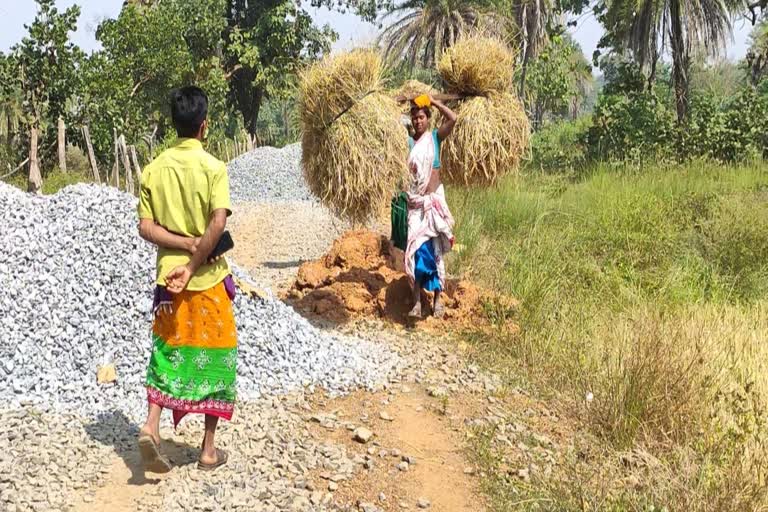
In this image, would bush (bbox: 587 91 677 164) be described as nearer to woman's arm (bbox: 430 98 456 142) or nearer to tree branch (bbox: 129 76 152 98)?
woman's arm (bbox: 430 98 456 142)

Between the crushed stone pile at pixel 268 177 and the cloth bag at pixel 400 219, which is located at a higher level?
the crushed stone pile at pixel 268 177

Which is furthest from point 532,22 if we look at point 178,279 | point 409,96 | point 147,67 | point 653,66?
point 178,279

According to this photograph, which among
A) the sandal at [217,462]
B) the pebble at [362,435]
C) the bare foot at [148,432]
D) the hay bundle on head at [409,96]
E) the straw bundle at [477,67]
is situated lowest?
the pebble at [362,435]

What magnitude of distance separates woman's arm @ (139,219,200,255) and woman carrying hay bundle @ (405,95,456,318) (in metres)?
2.27

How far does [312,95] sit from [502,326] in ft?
6.64

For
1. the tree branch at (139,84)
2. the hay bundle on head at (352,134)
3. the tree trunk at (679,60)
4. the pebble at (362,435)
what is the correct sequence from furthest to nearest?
the tree branch at (139,84) < the tree trunk at (679,60) < the hay bundle on head at (352,134) < the pebble at (362,435)

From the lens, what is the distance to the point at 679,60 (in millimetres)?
11430

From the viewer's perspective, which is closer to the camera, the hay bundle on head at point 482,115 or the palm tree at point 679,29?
the hay bundle on head at point 482,115

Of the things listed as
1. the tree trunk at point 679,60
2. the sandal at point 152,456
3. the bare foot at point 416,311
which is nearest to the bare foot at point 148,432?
the sandal at point 152,456

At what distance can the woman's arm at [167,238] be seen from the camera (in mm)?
2820

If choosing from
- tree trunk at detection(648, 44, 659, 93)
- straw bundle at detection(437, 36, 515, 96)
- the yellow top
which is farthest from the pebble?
tree trunk at detection(648, 44, 659, 93)

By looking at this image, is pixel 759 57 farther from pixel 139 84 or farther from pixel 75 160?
pixel 75 160

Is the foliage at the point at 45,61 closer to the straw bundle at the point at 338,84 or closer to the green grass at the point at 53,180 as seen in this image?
the green grass at the point at 53,180

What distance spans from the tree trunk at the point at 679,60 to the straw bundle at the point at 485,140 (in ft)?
22.5
